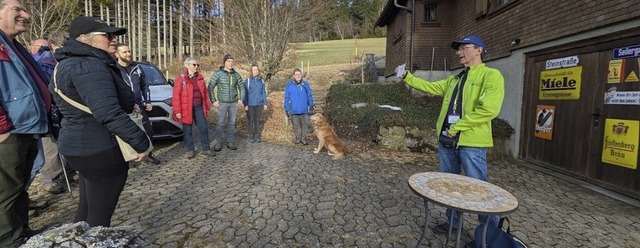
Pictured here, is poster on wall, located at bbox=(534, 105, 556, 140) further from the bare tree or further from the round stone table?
the bare tree

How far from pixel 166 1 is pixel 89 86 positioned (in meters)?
30.3

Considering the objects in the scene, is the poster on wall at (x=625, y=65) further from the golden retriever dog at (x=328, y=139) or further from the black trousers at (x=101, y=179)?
the black trousers at (x=101, y=179)

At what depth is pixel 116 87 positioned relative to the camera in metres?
2.13

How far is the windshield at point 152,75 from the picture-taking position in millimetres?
7051

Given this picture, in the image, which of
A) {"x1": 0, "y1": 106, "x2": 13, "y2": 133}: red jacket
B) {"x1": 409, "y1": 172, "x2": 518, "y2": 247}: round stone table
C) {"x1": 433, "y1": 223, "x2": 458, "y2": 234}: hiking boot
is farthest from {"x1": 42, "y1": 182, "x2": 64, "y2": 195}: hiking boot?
{"x1": 433, "y1": 223, "x2": 458, "y2": 234}: hiking boot

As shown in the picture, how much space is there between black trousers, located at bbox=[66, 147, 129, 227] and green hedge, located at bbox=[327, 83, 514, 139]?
608cm

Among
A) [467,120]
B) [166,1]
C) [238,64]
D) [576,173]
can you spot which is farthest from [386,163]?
[166,1]

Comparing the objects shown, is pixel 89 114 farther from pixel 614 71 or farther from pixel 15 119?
pixel 614 71

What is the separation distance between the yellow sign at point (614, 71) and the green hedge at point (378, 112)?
7.56 ft

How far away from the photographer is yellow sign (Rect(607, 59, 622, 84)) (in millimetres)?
4602

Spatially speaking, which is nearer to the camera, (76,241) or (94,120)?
(76,241)

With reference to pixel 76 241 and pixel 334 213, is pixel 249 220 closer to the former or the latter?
pixel 334 213

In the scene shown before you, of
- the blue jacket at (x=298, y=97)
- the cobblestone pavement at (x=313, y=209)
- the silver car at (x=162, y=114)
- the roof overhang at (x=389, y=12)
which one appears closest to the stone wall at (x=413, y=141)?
the cobblestone pavement at (x=313, y=209)

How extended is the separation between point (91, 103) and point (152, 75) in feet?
19.3
